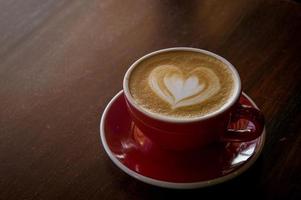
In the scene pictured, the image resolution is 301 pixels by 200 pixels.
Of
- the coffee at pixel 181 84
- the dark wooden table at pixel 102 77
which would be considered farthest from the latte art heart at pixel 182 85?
the dark wooden table at pixel 102 77

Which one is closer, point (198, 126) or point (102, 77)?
point (198, 126)

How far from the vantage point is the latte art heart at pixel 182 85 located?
1.80ft

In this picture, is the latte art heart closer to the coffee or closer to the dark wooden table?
the coffee

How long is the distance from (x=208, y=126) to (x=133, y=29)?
1.11ft

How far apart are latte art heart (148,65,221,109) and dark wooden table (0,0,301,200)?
101 mm

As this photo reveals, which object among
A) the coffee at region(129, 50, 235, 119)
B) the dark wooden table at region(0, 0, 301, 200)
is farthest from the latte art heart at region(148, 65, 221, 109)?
the dark wooden table at region(0, 0, 301, 200)

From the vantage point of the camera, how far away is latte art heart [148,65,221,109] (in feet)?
1.80

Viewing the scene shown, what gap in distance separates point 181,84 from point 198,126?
0.31ft

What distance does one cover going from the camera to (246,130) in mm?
535

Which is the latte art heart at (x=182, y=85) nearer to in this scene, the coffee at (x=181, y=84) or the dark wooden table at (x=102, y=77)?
the coffee at (x=181, y=84)

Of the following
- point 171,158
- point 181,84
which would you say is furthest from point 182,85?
point 171,158

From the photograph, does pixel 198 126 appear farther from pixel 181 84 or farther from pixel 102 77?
pixel 102 77

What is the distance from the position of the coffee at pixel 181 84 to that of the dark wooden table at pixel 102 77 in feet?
0.29

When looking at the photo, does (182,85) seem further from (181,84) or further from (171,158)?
(171,158)
